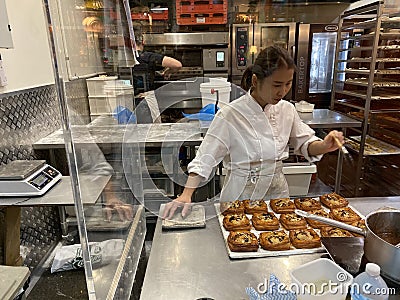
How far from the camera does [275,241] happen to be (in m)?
0.88

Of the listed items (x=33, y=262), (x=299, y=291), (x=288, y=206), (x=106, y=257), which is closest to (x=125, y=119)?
(x=106, y=257)

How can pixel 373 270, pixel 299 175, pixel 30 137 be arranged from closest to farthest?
pixel 373 270 < pixel 30 137 < pixel 299 175

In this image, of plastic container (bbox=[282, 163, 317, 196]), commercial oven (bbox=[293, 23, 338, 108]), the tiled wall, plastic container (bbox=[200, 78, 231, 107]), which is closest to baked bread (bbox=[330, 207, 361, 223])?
plastic container (bbox=[200, 78, 231, 107])

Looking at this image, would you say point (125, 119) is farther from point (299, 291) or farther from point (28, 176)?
point (299, 291)

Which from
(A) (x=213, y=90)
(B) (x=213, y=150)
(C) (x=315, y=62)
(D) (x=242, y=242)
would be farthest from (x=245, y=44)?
(C) (x=315, y=62)

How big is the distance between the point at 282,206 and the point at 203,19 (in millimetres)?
1645

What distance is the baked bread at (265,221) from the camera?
97 cm

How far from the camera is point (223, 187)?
142 centimetres

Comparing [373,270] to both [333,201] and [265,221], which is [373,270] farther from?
[333,201]

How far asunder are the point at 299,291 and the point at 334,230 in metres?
0.32

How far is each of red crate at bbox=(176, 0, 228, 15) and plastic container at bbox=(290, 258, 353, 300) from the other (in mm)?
1918

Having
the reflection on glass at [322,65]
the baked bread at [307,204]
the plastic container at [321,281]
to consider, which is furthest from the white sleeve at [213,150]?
the reflection on glass at [322,65]

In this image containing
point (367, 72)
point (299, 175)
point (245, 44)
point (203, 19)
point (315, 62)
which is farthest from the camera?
point (315, 62)

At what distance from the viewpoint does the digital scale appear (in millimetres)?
1481
